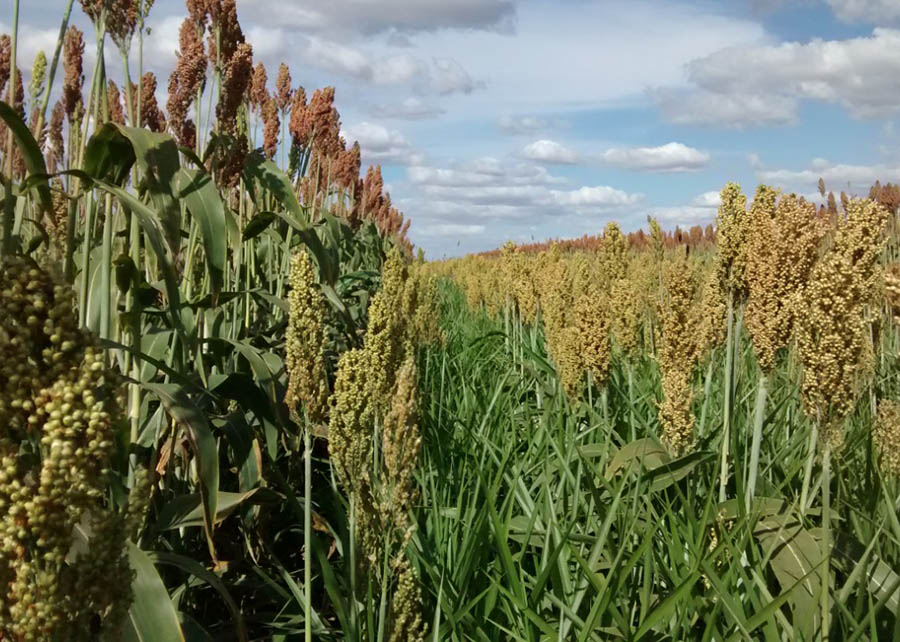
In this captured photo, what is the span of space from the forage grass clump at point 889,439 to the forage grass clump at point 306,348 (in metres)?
1.85

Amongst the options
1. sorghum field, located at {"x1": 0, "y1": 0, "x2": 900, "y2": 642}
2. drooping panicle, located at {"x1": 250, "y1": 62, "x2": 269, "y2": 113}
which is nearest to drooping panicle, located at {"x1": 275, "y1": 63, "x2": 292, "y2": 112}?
drooping panicle, located at {"x1": 250, "y1": 62, "x2": 269, "y2": 113}

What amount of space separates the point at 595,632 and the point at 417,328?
6.97ft

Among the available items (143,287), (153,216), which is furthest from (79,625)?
(143,287)

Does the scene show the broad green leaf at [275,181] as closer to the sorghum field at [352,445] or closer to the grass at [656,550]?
the sorghum field at [352,445]

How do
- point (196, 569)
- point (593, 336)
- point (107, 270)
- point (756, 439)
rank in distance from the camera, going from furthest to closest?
point (593, 336), point (756, 439), point (107, 270), point (196, 569)

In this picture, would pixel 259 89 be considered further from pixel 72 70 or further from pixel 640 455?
pixel 640 455

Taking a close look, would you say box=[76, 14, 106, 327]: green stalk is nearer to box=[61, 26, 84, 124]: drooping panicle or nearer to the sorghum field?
the sorghum field

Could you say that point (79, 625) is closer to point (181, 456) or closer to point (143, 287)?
point (143, 287)

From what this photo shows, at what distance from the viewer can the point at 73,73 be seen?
314cm

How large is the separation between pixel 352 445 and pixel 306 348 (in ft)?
0.71

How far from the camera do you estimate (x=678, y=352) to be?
236 cm

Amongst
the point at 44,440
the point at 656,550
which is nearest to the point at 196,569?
the point at 44,440

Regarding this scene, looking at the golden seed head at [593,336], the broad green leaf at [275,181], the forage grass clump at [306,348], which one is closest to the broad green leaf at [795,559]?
the golden seed head at [593,336]

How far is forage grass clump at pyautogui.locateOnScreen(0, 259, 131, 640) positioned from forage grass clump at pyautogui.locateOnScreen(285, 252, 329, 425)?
70cm
